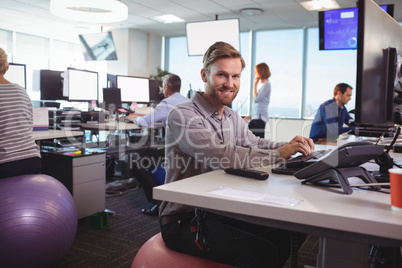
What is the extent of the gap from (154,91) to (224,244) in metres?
4.19

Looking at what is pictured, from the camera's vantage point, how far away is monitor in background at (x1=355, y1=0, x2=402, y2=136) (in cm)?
119

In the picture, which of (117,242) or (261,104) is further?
(261,104)

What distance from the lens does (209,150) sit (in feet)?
4.49

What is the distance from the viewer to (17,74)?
12.5 ft

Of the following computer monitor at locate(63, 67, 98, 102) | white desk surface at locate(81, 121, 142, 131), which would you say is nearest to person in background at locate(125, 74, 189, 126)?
white desk surface at locate(81, 121, 142, 131)

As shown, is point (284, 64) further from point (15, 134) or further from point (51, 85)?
point (15, 134)

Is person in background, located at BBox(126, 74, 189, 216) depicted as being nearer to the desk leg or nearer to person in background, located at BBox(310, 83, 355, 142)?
person in background, located at BBox(310, 83, 355, 142)

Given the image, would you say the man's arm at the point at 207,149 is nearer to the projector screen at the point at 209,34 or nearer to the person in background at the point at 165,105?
the person in background at the point at 165,105

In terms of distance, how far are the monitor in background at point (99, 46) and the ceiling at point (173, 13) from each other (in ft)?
0.72

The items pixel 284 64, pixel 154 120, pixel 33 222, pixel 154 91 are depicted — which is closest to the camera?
pixel 33 222

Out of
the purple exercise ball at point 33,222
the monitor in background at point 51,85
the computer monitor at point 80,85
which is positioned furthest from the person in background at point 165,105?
the purple exercise ball at point 33,222

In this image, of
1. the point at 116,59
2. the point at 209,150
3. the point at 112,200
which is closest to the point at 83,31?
the point at 116,59

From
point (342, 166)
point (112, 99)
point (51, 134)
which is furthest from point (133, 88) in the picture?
point (342, 166)

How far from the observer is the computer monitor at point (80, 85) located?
4.07 m
